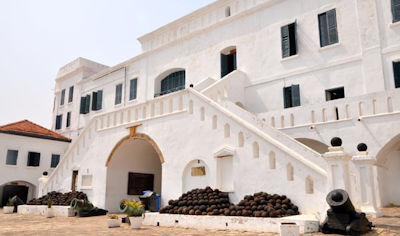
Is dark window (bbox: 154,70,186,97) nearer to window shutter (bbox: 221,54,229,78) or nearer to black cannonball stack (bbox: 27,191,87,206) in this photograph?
window shutter (bbox: 221,54,229,78)

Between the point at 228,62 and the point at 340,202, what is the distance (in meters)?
15.0

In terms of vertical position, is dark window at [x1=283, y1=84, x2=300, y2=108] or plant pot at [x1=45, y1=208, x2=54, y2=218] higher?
dark window at [x1=283, y1=84, x2=300, y2=108]

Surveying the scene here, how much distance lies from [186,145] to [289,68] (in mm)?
7761

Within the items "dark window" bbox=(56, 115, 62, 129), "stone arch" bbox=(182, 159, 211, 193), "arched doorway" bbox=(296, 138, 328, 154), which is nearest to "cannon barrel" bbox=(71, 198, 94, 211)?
"stone arch" bbox=(182, 159, 211, 193)

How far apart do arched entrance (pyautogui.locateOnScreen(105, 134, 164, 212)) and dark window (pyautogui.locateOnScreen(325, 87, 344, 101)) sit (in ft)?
28.7

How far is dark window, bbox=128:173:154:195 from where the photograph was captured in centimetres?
1819

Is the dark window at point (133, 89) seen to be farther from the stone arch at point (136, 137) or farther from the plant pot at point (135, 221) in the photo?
the plant pot at point (135, 221)

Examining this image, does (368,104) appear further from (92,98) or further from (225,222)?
(92,98)

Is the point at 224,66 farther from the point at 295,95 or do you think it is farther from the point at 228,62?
the point at 295,95

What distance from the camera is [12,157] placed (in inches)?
1008

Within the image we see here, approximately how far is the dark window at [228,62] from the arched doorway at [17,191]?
16923mm

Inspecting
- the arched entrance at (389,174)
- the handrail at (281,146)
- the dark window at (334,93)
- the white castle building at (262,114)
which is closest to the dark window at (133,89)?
the white castle building at (262,114)

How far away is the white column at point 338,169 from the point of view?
902 cm

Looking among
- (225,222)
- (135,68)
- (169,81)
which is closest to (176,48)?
(169,81)
